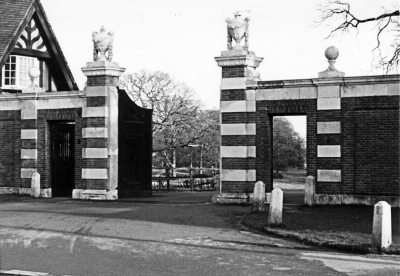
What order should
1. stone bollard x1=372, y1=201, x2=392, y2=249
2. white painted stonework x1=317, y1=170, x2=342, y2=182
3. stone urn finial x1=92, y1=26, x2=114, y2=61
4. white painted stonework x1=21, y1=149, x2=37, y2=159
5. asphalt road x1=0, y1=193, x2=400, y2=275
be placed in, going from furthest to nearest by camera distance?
white painted stonework x1=21, y1=149, x2=37, y2=159 < stone urn finial x1=92, y1=26, x2=114, y2=61 < white painted stonework x1=317, y1=170, x2=342, y2=182 < stone bollard x1=372, y1=201, x2=392, y2=249 < asphalt road x1=0, y1=193, x2=400, y2=275

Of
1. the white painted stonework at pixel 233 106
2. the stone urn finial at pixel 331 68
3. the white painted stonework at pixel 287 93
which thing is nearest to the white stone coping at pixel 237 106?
the white painted stonework at pixel 233 106

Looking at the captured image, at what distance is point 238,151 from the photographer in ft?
58.8

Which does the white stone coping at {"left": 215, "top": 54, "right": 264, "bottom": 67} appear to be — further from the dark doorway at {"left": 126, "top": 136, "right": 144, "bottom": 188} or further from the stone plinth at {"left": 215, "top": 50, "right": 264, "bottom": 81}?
the dark doorway at {"left": 126, "top": 136, "right": 144, "bottom": 188}

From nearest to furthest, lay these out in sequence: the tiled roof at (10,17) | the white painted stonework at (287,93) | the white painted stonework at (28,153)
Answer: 1. the white painted stonework at (287,93)
2. the white painted stonework at (28,153)
3. the tiled roof at (10,17)

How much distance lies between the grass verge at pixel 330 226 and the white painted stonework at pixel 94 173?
251 inches

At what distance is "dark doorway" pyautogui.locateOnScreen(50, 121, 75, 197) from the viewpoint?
20.9 metres

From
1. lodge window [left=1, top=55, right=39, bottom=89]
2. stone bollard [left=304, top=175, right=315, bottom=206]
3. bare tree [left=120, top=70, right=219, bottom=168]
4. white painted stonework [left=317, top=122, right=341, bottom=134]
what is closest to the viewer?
stone bollard [left=304, top=175, right=315, bottom=206]

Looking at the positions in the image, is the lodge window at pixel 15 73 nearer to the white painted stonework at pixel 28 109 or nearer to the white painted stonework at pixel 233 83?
the white painted stonework at pixel 28 109

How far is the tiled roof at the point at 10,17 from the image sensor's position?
27.8 metres

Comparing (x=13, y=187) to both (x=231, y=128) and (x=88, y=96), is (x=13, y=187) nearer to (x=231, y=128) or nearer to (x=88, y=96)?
(x=88, y=96)

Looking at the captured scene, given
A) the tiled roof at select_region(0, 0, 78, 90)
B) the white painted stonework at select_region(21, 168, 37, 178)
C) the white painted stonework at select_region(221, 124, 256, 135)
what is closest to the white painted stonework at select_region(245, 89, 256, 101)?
the white painted stonework at select_region(221, 124, 256, 135)

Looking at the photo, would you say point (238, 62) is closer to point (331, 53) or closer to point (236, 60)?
point (236, 60)

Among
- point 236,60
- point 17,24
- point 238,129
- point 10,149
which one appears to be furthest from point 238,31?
point 17,24

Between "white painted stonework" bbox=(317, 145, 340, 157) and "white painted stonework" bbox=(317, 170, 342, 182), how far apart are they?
461mm
